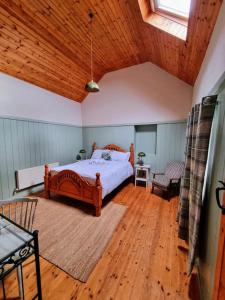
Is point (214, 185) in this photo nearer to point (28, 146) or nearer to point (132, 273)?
point (132, 273)

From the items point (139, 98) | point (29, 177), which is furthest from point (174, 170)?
point (29, 177)

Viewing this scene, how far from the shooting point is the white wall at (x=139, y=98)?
376cm

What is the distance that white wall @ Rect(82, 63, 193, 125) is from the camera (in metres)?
3.76

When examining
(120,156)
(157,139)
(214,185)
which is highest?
(157,139)

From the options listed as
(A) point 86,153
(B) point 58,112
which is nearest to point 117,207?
(A) point 86,153

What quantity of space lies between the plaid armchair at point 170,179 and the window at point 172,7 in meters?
2.67

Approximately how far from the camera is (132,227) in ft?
7.63

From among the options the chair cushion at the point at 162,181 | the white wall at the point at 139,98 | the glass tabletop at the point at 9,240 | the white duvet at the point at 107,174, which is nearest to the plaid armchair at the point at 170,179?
the chair cushion at the point at 162,181

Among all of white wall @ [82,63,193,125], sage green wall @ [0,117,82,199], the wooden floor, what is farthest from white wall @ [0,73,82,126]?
the wooden floor

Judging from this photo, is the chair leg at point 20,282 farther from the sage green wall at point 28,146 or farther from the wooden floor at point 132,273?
the sage green wall at point 28,146

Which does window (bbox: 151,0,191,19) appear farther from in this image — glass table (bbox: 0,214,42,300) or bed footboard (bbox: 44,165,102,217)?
glass table (bbox: 0,214,42,300)

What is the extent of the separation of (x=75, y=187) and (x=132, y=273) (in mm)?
1678

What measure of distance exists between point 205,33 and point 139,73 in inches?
102

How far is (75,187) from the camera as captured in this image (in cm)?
282
